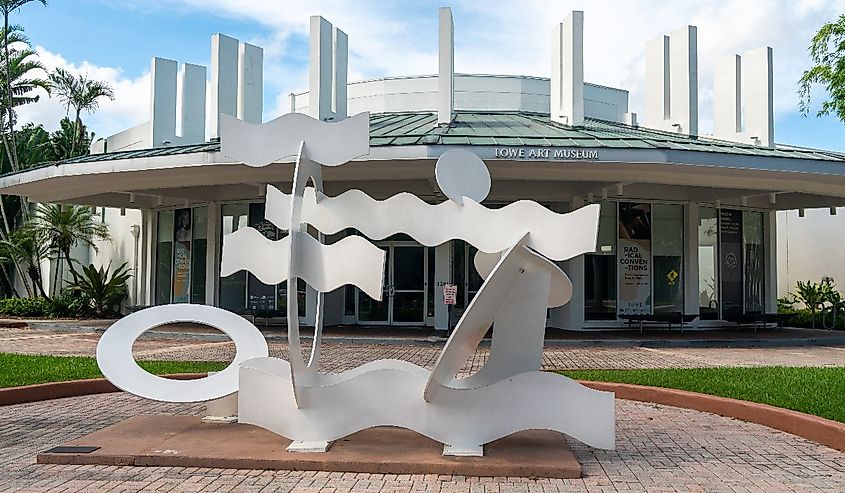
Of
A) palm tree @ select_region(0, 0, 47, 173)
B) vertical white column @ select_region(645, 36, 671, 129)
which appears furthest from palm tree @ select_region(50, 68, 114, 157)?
vertical white column @ select_region(645, 36, 671, 129)

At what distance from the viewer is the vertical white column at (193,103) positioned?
23.2 m

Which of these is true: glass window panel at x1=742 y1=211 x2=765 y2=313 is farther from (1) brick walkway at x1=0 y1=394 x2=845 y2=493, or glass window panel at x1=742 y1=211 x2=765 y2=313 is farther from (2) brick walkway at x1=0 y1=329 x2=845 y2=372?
(1) brick walkway at x1=0 y1=394 x2=845 y2=493

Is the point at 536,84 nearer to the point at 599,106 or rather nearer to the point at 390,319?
the point at 599,106

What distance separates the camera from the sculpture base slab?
6172 millimetres

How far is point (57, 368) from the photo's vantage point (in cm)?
1176

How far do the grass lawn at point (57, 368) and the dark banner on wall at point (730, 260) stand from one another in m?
14.2

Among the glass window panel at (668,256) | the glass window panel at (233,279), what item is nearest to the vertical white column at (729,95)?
the glass window panel at (668,256)

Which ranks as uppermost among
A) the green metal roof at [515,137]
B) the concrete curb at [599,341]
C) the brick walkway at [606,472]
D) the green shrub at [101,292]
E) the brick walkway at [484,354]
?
the green metal roof at [515,137]

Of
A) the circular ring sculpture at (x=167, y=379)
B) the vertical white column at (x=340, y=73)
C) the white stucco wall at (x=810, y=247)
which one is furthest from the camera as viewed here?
the white stucco wall at (x=810, y=247)

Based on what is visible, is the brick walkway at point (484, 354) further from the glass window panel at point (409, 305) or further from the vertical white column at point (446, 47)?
the vertical white column at point (446, 47)

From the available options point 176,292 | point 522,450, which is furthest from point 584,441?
point 176,292

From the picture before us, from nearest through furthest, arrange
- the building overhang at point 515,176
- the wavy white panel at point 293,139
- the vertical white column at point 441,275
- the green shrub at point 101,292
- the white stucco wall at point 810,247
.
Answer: the wavy white panel at point 293,139 → the building overhang at point 515,176 → the vertical white column at point 441,275 → the green shrub at point 101,292 → the white stucco wall at point 810,247

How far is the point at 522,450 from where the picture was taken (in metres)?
6.71

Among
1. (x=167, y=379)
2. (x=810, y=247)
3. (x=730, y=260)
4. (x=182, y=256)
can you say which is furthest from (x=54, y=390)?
(x=810, y=247)
